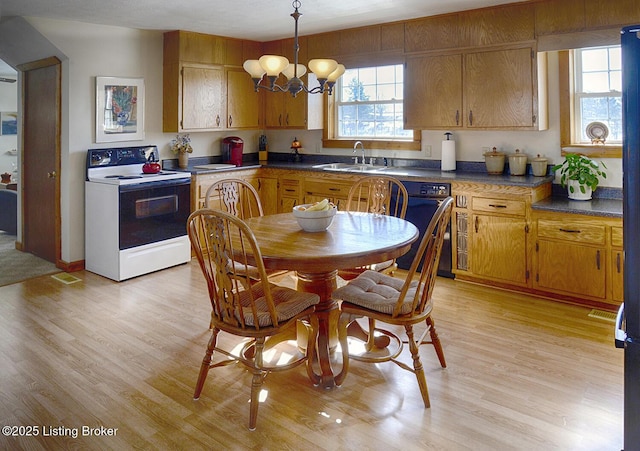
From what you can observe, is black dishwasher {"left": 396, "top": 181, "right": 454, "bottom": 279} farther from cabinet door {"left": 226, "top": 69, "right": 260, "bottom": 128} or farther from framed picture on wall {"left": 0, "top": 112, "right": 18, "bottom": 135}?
framed picture on wall {"left": 0, "top": 112, "right": 18, "bottom": 135}

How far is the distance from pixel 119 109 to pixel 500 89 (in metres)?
3.52

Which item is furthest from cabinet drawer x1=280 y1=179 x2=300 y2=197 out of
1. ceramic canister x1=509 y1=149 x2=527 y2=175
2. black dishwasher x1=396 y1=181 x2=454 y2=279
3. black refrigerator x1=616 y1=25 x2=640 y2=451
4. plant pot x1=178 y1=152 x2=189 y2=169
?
black refrigerator x1=616 y1=25 x2=640 y2=451

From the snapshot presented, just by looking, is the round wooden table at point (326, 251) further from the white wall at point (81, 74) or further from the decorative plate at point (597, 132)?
the white wall at point (81, 74)

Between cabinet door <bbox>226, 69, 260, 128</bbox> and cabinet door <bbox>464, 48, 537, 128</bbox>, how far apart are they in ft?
8.36

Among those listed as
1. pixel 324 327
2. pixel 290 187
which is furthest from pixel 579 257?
pixel 290 187

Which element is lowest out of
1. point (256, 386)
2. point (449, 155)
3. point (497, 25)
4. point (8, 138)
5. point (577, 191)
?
point (256, 386)

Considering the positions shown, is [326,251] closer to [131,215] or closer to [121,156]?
[131,215]

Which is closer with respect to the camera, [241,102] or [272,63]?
[272,63]

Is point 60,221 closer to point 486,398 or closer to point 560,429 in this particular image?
point 486,398

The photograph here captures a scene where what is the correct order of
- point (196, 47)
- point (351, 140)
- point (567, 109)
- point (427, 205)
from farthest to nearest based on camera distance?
point (351, 140), point (196, 47), point (427, 205), point (567, 109)

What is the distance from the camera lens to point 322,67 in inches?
123

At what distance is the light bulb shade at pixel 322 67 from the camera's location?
10.2 ft

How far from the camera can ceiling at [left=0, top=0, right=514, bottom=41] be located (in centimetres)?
399

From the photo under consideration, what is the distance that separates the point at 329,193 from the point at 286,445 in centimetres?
324
